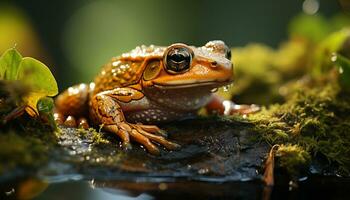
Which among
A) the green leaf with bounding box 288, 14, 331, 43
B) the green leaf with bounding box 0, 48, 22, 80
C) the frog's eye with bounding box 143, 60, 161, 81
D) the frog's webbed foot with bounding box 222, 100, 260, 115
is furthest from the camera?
the green leaf with bounding box 288, 14, 331, 43

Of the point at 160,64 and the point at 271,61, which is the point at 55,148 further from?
the point at 271,61

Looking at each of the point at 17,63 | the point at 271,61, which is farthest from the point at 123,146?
the point at 271,61

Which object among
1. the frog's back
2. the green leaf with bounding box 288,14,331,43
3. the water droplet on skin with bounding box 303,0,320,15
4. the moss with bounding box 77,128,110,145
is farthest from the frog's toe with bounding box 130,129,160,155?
the water droplet on skin with bounding box 303,0,320,15

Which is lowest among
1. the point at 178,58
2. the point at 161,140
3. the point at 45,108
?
the point at 161,140

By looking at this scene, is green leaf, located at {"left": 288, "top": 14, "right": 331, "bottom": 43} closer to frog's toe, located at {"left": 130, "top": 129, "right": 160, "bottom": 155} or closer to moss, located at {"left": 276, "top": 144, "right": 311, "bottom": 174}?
moss, located at {"left": 276, "top": 144, "right": 311, "bottom": 174}

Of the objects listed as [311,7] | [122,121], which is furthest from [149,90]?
[311,7]

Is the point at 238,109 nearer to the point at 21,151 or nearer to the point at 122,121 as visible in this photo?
the point at 122,121
